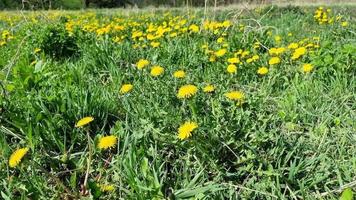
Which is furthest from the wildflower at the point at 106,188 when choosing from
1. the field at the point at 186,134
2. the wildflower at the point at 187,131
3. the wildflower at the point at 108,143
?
the wildflower at the point at 187,131

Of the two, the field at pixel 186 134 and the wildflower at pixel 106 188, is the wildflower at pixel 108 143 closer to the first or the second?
the field at pixel 186 134

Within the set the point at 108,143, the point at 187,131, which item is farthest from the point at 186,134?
the point at 108,143

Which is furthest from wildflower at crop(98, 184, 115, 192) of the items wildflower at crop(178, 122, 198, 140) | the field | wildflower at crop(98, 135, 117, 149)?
wildflower at crop(178, 122, 198, 140)

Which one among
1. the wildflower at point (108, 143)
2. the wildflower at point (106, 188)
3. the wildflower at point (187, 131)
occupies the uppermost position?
the wildflower at point (187, 131)

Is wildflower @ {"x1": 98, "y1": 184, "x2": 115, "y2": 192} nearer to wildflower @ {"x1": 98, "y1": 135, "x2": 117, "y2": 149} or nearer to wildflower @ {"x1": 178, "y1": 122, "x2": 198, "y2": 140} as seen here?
Answer: wildflower @ {"x1": 98, "y1": 135, "x2": 117, "y2": 149}

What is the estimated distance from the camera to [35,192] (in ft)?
5.83

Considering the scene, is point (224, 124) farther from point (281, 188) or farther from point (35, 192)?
point (35, 192)

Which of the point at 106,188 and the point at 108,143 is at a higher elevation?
the point at 108,143

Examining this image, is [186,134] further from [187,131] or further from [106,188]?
[106,188]

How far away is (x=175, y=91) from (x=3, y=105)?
108 cm

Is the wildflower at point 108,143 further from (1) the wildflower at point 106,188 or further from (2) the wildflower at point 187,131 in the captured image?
(2) the wildflower at point 187,131

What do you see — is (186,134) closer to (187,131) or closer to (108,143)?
(187,131)

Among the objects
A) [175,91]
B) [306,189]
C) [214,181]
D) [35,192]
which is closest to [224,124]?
[214,181]

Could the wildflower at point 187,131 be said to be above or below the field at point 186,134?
above
